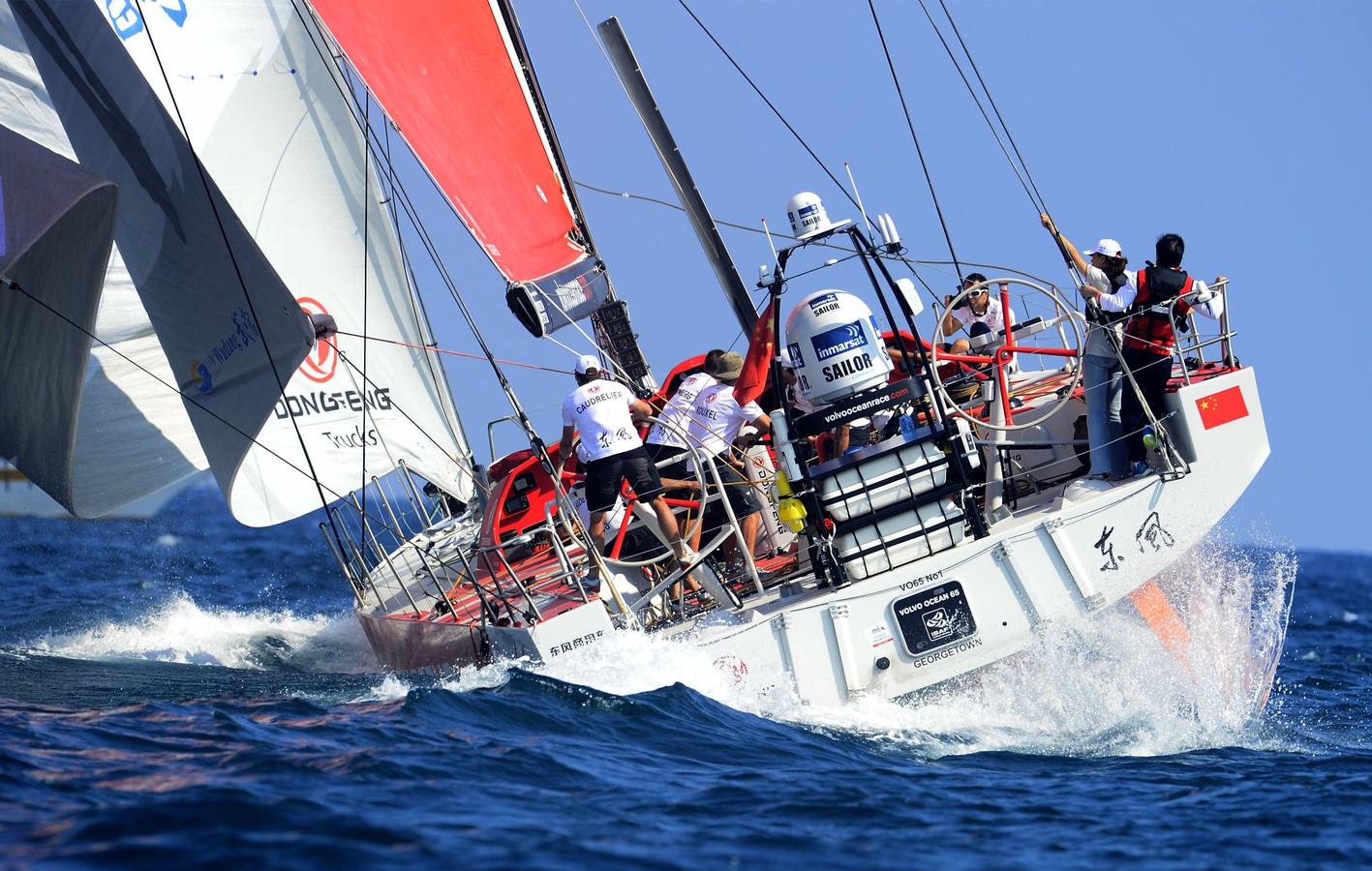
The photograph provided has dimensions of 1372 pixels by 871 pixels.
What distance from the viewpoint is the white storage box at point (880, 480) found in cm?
687

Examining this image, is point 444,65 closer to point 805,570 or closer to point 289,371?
point 289,371

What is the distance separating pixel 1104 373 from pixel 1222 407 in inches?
23.5

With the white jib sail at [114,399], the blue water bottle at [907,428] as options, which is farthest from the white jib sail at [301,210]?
the blue water bottle at [907,428]

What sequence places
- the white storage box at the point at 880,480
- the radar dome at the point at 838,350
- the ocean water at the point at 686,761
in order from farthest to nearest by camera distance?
the radar dome at the point at 838,350 < the white storage box at the point at 880,480 < the ocean water at the point at 686,761

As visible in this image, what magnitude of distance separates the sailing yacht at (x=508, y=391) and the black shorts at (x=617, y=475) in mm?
149

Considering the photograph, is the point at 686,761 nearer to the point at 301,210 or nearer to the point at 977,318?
the point at 977,318

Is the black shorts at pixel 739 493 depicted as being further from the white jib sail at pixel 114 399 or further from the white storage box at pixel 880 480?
the white jib sail at pixel 114 399

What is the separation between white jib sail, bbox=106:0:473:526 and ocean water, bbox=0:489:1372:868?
5.66 ft

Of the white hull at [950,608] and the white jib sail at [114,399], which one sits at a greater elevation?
the white jib sail at [114,399]

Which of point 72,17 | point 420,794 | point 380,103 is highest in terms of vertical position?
point 72,17

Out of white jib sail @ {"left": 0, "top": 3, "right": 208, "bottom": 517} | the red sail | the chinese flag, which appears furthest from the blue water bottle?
white jib sail @ {"left": 0, "top": 3, "right": 208, "bottom": 517}

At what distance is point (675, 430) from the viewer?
23.5 ft

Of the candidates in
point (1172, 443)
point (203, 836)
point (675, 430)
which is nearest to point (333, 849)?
point (203, 836)

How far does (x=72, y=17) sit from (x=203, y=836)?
6503 mm
